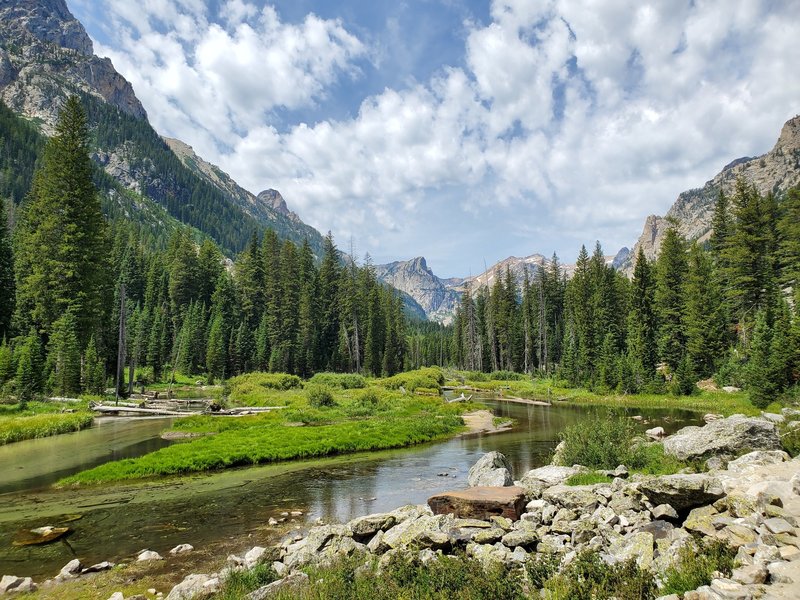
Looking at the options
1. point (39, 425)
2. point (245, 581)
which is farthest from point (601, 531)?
point (39, 425)

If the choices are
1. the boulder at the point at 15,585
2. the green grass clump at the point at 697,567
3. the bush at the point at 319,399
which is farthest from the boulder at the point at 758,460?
the bush at the point at 319,399

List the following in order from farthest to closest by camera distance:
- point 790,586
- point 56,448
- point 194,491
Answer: point 56,448 → point 194,491 → point 790,586

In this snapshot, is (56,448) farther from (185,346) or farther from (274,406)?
(185,346)

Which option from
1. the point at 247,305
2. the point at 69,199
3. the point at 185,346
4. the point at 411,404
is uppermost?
the point at 69,199

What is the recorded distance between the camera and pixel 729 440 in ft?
49.4

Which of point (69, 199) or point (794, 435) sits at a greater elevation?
point (69, 199)

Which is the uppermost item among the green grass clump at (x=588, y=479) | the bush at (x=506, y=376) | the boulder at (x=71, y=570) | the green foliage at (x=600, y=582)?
the green foliage at (x=600, y=582)

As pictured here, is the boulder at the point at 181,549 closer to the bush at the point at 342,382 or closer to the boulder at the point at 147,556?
the boulder at the point at 147,556

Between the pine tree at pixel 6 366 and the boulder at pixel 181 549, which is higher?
the pine tree at pixel 6 366

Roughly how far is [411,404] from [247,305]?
50.4 metres

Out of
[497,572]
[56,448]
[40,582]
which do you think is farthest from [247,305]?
[497,572]

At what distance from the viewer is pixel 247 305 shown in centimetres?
8269

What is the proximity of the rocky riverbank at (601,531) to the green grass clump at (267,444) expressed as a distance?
1160 cm

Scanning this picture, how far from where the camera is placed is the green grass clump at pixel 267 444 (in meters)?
20.2
